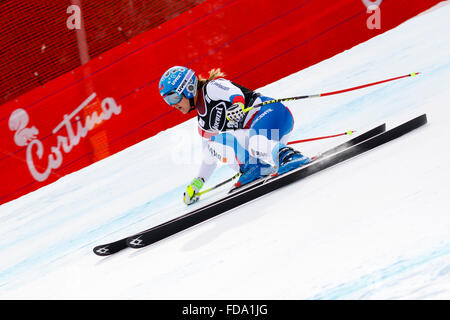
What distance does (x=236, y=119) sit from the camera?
397cm

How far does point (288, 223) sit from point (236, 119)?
3.82 feet

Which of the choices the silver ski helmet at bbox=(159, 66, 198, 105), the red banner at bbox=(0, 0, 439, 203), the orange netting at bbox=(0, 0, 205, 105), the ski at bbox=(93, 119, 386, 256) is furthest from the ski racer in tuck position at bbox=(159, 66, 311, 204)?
the orange netting at bbox=(0, 0, 205, 105)

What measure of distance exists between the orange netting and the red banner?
129 millimetres

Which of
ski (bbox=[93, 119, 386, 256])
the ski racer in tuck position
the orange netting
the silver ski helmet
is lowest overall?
ski (bbox=[93, 119, 386, 256])

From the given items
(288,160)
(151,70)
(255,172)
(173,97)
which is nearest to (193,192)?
(255,172)

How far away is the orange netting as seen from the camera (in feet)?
23.7

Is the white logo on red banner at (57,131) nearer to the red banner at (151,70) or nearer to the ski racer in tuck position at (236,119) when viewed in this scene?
the red banner at (151,70)

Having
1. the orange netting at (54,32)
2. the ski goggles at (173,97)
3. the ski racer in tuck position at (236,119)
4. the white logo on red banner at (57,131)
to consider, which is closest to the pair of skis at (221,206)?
the ski racer in tuck position at (236,119)

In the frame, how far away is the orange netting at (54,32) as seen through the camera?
7223 millimetres

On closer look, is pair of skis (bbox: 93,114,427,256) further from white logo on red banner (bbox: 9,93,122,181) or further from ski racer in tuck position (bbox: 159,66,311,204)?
Result: white logo on red banner (bbox: 9,93,122,181)

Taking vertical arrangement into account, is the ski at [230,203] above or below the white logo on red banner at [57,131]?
below

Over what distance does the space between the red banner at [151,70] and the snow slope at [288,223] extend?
42cm
